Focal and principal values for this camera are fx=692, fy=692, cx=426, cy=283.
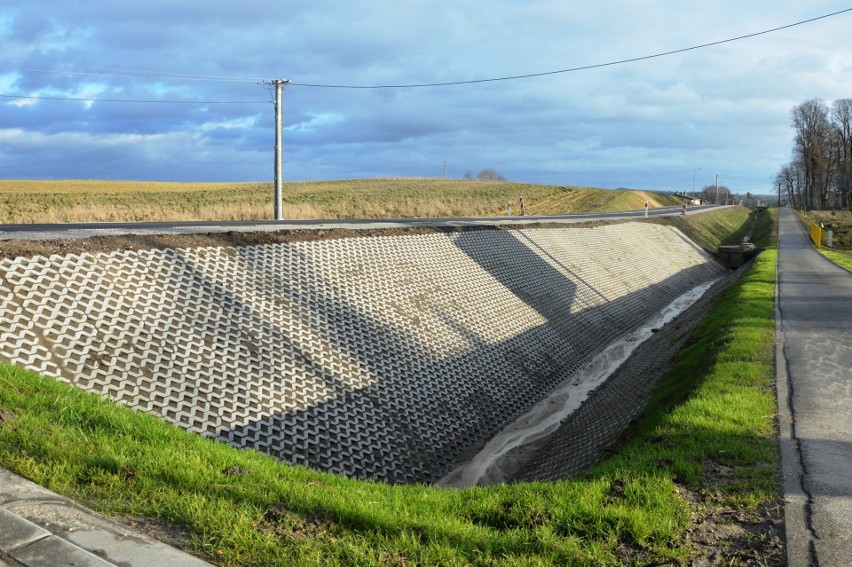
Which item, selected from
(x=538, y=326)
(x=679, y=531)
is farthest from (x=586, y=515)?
(x=538, y=326)

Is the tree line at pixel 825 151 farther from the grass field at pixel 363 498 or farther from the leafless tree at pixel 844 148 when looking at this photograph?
the grass field at pixel 363 498

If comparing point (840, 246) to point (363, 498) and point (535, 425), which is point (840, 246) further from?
point (363, 498)

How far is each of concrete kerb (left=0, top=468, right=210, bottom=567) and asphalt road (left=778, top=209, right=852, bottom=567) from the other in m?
4.28

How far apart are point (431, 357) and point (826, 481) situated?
373 inches

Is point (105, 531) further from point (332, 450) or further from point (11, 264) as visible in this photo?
point (11, 264)

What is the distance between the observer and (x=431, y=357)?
15180mm

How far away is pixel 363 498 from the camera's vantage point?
5.79m

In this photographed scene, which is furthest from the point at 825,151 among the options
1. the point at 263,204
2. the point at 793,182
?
the point at 263,204

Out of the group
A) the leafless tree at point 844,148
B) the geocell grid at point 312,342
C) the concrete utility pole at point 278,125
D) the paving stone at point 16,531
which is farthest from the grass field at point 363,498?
the leafless tree at point 844,148

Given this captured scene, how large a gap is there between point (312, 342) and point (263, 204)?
144 ft

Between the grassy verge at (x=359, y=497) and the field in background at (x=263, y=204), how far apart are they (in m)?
27.3

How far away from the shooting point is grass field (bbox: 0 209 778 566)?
471 centimetres

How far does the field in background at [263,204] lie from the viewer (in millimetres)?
37688

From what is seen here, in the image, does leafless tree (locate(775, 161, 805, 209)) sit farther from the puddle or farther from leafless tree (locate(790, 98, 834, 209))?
the puddle
